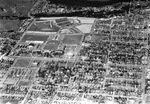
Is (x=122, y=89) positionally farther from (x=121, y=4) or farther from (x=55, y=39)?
(x=121, y=4)

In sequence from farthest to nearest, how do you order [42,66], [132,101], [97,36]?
1. [97,36]
2. [42,66]
3. [132,101]

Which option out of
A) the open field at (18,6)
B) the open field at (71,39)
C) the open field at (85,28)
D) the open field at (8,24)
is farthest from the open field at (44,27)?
the open field at (18,6)

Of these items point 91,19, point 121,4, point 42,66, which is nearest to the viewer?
point 42,66

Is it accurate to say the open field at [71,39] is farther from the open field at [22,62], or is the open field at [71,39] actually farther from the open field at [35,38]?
the open field at [22,62]

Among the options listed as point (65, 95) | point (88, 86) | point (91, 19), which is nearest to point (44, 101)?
point (65, 95)

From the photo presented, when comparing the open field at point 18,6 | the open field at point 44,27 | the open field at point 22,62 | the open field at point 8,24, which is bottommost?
the open field at point 18,6

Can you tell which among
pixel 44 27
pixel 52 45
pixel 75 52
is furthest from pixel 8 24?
pixel 75 52

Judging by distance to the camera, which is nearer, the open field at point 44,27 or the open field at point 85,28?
the open field at point 85,28

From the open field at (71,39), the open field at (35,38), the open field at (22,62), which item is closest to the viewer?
the open field at (22,62)
